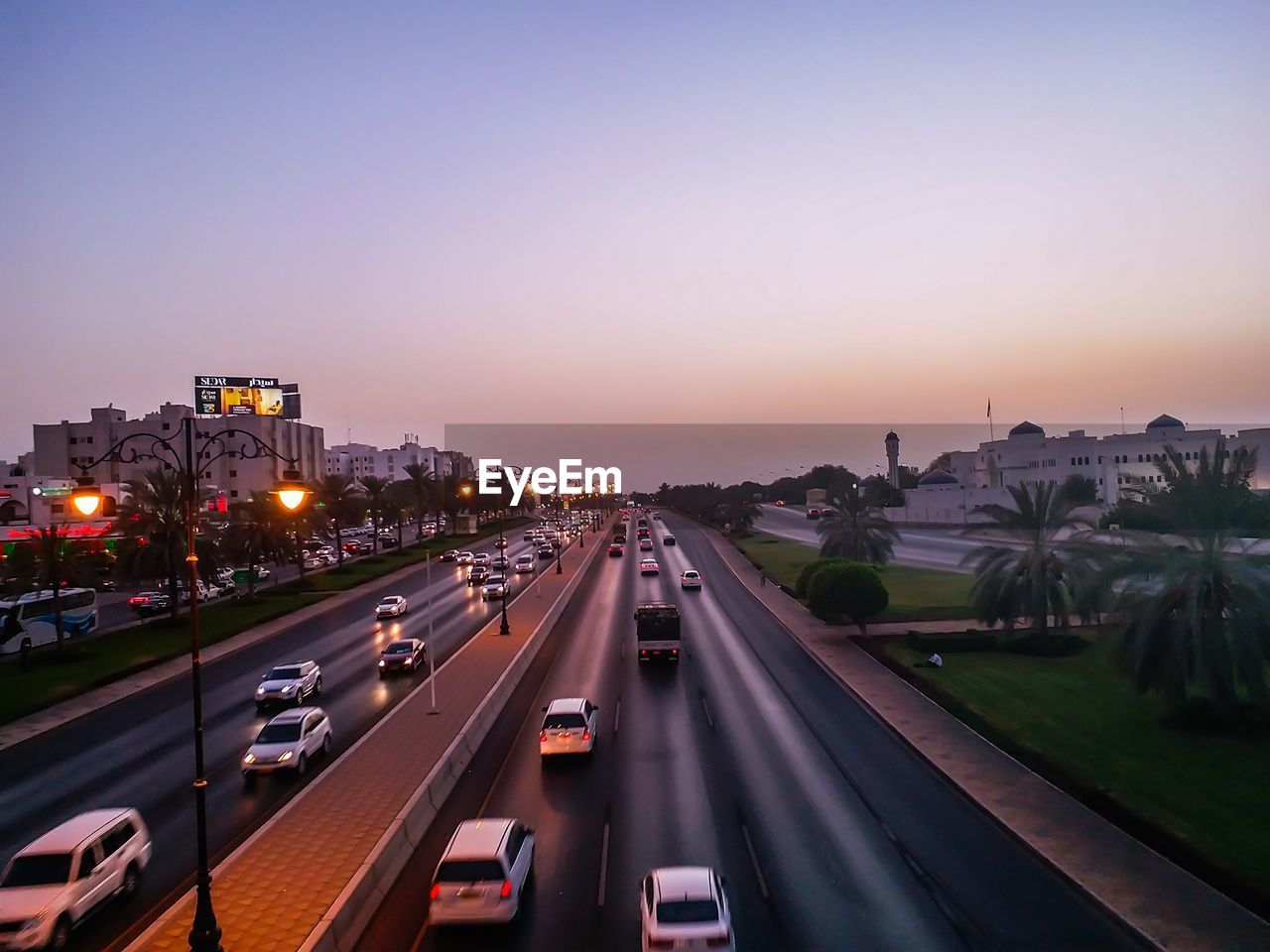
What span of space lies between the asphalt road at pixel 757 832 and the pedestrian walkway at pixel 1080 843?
45cm

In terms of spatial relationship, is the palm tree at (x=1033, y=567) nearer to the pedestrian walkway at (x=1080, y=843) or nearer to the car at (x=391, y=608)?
the pedestrian walkway at (x=1080, y=843)

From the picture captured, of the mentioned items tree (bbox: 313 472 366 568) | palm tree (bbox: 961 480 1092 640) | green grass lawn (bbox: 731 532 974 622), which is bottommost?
green grass lawn (bbox: 731 532 974 622)

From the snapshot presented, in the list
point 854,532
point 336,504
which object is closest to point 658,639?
point 854,532

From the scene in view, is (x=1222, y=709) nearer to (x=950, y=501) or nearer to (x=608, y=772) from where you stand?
(x=608, y=772)

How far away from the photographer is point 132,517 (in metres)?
48.5

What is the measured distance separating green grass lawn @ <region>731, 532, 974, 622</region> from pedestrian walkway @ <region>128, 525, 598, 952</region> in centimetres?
2603

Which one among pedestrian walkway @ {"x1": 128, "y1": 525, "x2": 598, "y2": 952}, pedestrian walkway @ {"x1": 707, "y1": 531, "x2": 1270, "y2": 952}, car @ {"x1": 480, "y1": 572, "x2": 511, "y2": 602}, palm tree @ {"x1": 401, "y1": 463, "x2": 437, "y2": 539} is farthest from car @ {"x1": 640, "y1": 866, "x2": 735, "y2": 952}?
palm tree @ {"x1": 401, "y1": 463, "x2": 437, "y2": 539}

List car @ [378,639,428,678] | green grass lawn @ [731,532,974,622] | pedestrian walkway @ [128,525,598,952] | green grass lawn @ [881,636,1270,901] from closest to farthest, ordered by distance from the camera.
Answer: pedestrian walkway @ [128,525,598,952]
green grass lawn @ [881,636,1270,901]
car @ [378,639,428,678]
green grass lawn @ [731,532,974,622]

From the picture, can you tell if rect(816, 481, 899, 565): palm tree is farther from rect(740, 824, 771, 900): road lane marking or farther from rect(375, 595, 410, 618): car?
rect(740, 824, 771, 900): road lane marking

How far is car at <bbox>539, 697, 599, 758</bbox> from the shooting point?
73.4 feet

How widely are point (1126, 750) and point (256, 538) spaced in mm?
49915

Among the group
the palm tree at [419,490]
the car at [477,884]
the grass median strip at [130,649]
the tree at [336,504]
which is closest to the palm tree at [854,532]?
the grass median strip at [130,649]

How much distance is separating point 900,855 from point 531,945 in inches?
289

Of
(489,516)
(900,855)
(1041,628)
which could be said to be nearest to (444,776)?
(900,855)
